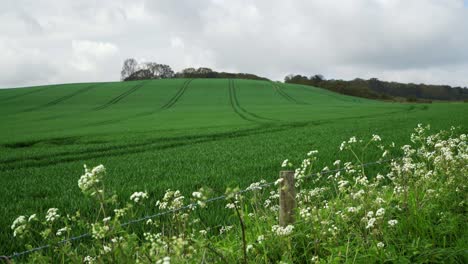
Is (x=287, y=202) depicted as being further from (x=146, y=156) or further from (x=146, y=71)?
(x=146, y=71)

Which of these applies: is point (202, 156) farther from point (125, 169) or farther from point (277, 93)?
point (277, 93)

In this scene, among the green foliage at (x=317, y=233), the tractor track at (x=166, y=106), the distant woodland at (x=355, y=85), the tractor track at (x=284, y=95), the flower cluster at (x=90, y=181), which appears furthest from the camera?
the distant woodland at (x=355, y=85)

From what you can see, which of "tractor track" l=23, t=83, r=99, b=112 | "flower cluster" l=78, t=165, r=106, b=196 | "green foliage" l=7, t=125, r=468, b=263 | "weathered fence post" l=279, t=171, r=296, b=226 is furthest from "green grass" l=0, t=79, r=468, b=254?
"tractor track" l=23, t=83, r=99, b=112

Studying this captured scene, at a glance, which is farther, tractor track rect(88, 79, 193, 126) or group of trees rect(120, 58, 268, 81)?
group of trees rect(120, 58, 268, 81)

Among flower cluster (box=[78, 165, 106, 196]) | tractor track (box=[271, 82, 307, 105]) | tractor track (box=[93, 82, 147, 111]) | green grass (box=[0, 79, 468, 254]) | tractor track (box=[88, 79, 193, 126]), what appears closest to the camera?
flower cluster (box=[78, 165, 106, 196])

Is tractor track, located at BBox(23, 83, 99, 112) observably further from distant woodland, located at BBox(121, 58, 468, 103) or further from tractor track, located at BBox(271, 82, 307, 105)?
distant woodland, located at BBox(121, 58, 468, 103)

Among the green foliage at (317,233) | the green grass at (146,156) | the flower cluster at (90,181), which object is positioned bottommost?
the green grass at (146,156)

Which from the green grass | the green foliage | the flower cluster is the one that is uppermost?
the flower cluster

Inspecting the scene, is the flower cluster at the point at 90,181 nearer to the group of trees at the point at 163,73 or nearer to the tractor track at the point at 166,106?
the tractor track at the point at 166,106

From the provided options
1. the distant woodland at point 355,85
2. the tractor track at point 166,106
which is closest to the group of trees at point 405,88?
the distant woodland at point 355,85

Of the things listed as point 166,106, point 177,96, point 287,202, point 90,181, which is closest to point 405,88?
point 177,96

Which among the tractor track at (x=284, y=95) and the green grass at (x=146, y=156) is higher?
the tractor track at (x=284, y=95)

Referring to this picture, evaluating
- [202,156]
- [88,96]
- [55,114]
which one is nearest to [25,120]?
[55,114]

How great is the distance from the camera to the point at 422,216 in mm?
4785
